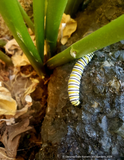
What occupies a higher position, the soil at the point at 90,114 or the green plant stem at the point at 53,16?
the green plant stem at the point at 53,16

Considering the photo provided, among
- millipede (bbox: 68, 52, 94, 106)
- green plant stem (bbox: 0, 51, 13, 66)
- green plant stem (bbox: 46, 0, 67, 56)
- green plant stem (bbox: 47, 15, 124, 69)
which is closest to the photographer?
green plant stem (bbox: 47, 15, 124, 69)

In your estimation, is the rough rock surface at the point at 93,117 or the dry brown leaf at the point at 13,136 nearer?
the rough rock surface at the point at 93,117

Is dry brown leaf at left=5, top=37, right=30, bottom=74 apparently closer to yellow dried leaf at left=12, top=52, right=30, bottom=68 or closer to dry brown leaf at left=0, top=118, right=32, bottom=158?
yellow dried leaf at left=12, top=52, right=30, bottom=68

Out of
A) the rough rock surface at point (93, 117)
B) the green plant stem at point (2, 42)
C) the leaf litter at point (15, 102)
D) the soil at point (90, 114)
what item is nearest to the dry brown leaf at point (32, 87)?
the leaf litter at point (15, 102)

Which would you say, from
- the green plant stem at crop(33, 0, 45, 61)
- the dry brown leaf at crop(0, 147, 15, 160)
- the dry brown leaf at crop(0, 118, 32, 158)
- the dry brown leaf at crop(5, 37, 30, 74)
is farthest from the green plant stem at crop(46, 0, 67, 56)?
the dry brown leaf at crop(0, 147, 15, 160)

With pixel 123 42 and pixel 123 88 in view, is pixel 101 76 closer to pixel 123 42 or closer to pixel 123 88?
pixel 123 88

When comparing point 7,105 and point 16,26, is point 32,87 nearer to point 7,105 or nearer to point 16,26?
point 7,105

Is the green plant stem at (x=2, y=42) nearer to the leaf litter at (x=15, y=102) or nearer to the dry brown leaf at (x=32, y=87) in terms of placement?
the leaf litter at (x=15, y=102)
